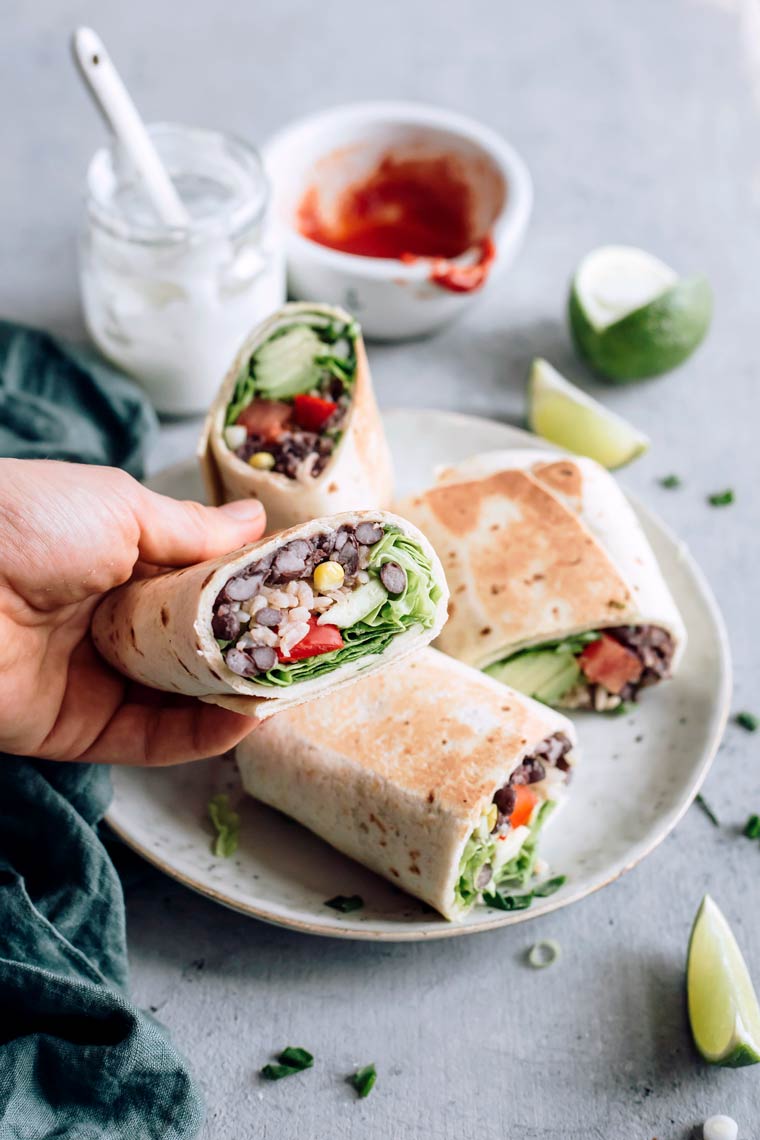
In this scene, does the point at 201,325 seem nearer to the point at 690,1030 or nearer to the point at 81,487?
the point at 81,487

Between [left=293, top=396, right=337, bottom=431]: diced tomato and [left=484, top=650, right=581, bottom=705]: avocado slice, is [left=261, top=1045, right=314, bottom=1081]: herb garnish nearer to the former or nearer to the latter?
[left=484, top=650, right=581, bottom=705]: avocado slice

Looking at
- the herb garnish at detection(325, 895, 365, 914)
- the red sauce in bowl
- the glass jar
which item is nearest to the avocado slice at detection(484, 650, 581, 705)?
the herb garnish at detection(325, 895, 365, 914)

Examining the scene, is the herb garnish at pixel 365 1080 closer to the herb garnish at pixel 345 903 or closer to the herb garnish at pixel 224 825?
the herb garnish at pixel 345 903

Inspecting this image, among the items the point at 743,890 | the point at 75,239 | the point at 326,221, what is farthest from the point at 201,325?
the point at 743,890

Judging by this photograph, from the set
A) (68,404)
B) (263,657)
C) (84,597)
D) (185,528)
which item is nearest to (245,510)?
(185,528)

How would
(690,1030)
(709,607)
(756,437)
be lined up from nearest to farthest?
(690,1030), (709,607), (756,437)

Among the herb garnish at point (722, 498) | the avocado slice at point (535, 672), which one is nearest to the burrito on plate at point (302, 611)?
the avocado slice at point (535, 672)
